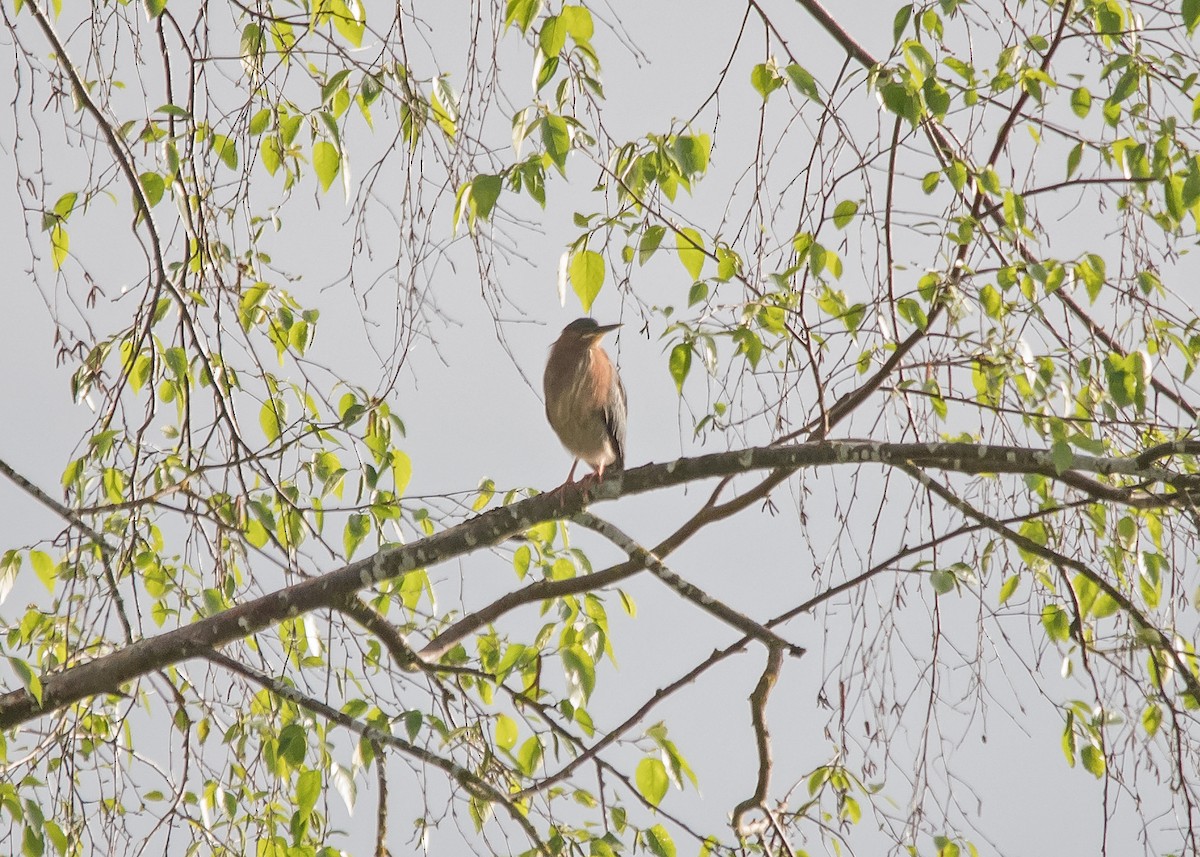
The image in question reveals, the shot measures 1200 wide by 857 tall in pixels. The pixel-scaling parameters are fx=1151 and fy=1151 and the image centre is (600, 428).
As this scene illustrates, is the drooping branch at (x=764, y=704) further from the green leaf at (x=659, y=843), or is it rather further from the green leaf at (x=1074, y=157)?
the green leaf at (x=1074, y=157)

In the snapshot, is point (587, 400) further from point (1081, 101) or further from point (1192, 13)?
point (1192, 13)

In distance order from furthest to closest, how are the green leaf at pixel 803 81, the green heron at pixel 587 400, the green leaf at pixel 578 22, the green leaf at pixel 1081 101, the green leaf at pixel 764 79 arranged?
the green heron at pixel 587 400, the green leaf at pixel 1081 101, the green leaf at pixel 764 79, the green leaf at pixel 803 81, the green leaf at pixel 578 22

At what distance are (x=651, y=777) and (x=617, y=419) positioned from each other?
2282 millimetres

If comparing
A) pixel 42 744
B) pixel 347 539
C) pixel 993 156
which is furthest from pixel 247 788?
pixel 993 156

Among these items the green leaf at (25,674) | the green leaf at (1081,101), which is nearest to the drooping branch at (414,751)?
the green leaf at (25,674)

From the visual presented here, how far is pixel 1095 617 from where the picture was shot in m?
2.99

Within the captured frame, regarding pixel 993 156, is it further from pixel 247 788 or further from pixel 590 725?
pixel 247 788

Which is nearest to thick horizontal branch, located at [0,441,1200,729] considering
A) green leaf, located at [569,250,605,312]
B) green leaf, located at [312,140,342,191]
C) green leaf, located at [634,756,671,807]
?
green leaf, located at [569,250,605,312]

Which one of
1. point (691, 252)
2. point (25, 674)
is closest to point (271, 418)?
point (25, 674)

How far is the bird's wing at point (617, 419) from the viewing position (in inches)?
185

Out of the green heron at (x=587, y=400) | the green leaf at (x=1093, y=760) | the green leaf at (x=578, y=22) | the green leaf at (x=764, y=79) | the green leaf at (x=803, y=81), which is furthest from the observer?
the green heron at (x=587, y=400)

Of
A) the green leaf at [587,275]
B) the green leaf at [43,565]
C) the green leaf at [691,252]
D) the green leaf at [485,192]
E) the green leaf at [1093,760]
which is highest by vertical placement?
the green leaf at [691,252]

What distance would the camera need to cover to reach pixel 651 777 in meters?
2.63

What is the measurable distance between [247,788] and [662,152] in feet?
6.91
